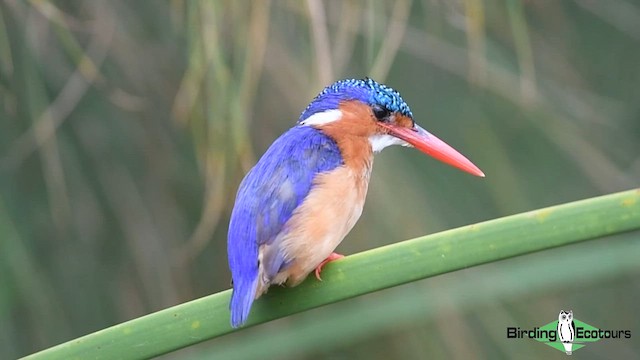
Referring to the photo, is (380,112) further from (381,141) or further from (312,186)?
(312,186)

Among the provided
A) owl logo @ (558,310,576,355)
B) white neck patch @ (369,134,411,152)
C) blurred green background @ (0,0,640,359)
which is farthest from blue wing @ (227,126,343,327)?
owl logo @ (558,310,576,355)

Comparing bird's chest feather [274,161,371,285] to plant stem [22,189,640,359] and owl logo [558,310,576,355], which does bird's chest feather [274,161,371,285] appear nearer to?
plant stem [22,189,640,359]

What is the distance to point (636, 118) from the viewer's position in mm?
1903

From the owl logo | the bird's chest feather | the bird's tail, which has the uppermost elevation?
the bird's chest feather

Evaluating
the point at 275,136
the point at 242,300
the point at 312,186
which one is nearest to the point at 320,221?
the point at 312,186

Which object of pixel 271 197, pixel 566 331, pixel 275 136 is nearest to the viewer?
pixel 271 197

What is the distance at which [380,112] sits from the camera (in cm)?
138

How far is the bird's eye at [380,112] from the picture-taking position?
4.50 feet

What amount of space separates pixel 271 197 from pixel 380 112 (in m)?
0.31

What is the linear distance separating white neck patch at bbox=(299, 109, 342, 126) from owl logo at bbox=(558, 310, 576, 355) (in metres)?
0.53

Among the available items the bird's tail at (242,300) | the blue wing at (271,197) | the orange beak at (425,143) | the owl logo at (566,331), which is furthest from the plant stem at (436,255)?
the owl logo at (566,331)

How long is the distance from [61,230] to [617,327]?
1.16m

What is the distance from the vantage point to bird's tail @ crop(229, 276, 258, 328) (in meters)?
0.91

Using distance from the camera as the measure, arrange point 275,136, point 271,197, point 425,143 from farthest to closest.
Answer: point 275,136
point 425,143
point 271,197
